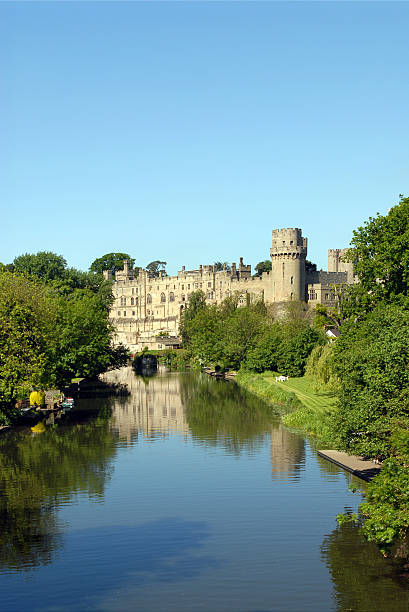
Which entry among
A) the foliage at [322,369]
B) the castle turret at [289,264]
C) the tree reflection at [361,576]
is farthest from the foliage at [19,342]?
the castle turret at [289,264]

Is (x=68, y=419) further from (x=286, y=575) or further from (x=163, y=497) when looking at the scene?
(x=286, y=575)

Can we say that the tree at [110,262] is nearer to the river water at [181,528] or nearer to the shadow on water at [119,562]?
the river water at [181,528]

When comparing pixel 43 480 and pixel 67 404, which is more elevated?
pixel 67 404

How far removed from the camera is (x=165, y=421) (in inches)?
2094

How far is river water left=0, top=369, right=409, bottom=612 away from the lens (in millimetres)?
20406

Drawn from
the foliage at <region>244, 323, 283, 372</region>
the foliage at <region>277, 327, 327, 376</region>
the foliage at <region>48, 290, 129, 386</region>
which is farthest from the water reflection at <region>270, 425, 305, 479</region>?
the foliage at <region>244, 323, 283, 372</region>

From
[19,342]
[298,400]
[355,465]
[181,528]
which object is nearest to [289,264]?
[298,400]

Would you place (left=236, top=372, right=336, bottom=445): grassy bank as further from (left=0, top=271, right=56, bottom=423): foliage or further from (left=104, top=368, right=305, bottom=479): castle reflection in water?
(left=0, top=271, right=56, bottom=423): foliage

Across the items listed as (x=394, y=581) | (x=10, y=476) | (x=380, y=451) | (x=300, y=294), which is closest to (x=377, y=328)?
(x=380, y=451)

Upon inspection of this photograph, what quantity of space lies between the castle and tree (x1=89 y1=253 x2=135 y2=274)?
4202 millimetres

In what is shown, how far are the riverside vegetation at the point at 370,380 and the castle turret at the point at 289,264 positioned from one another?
47.3 metres

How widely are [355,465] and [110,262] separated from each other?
158 meters

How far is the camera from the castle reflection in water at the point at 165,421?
123 feet

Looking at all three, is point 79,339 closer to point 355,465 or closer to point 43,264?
point 43,264
